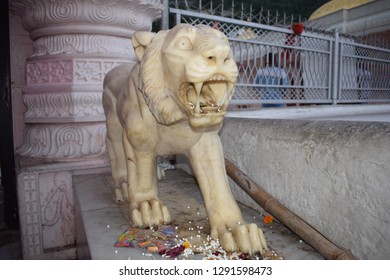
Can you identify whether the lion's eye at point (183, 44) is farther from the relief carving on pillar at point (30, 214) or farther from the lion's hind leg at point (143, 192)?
the relief carving on pillar at point (30, 214)

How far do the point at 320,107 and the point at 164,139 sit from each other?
3.17m

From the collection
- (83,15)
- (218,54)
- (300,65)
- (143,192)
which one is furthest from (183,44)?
(300,65)

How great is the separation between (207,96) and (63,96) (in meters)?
1.34

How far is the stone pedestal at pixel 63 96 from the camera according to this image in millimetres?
1879

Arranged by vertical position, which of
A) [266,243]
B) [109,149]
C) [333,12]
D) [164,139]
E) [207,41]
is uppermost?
[333,12]

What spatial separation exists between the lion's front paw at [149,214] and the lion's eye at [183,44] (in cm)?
58

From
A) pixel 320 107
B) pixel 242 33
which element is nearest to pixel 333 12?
pixel 320 107

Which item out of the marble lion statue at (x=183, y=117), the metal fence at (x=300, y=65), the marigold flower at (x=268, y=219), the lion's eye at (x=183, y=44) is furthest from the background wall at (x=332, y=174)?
the metal fence at (x=300, y=65)

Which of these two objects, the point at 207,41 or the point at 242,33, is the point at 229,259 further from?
the point at 242,33

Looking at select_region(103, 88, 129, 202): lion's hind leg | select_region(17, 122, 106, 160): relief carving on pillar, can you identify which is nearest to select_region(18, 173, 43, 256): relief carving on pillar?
select_region(17, 122, 106, 160): relief carving on pillar

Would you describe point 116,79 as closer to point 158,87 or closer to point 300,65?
point 158,87

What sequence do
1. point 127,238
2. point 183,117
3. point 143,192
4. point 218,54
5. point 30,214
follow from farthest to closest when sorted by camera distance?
1. point 30,214
2. point 143,192
3. point 127,238
4. point 183,117
5. point 218,54

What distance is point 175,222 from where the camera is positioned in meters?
1.25
